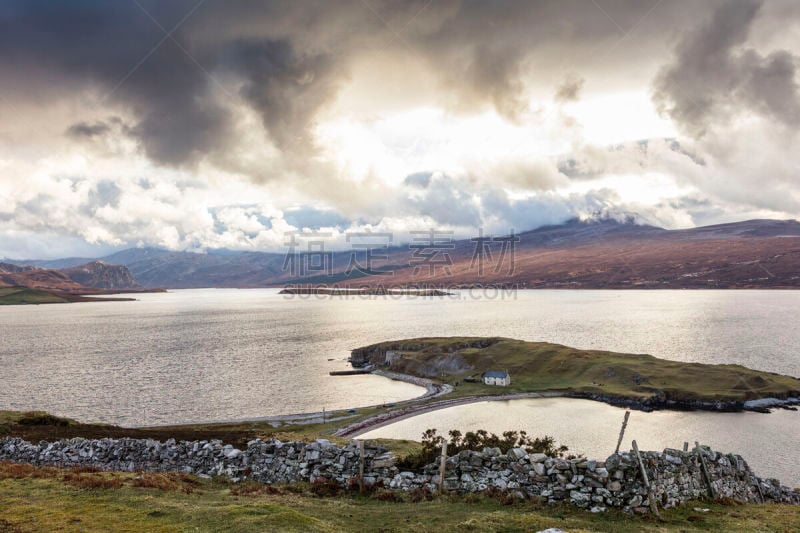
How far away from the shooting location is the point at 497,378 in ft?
373

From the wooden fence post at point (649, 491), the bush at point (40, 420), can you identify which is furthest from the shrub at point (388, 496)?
the bush at point (40, 420)

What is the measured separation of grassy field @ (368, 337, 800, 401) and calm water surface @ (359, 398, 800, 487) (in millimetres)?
8102

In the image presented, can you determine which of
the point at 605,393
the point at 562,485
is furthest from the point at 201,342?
the point at 562,485

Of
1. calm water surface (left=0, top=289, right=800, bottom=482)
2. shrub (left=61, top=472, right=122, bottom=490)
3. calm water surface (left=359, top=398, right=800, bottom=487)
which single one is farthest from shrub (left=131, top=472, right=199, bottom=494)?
calm water surface (left=0, top=289, right=800, bottom=482)

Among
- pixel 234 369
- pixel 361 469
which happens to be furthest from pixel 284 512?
pixel 234 369

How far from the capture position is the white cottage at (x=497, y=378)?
113 meters

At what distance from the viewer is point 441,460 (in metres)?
24.1

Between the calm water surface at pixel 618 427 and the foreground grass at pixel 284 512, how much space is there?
Answer: 48685mm

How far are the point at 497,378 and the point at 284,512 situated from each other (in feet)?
330

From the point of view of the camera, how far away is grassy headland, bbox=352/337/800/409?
9738 cm

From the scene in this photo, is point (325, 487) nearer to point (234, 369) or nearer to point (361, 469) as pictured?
point (361, 469)

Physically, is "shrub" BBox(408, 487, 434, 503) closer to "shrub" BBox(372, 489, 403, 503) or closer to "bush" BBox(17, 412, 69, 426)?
"shrub" BBox(372, 489, 403, 503)

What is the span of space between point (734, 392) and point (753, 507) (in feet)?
299

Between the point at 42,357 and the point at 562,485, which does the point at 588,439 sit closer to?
the point at 562,485
